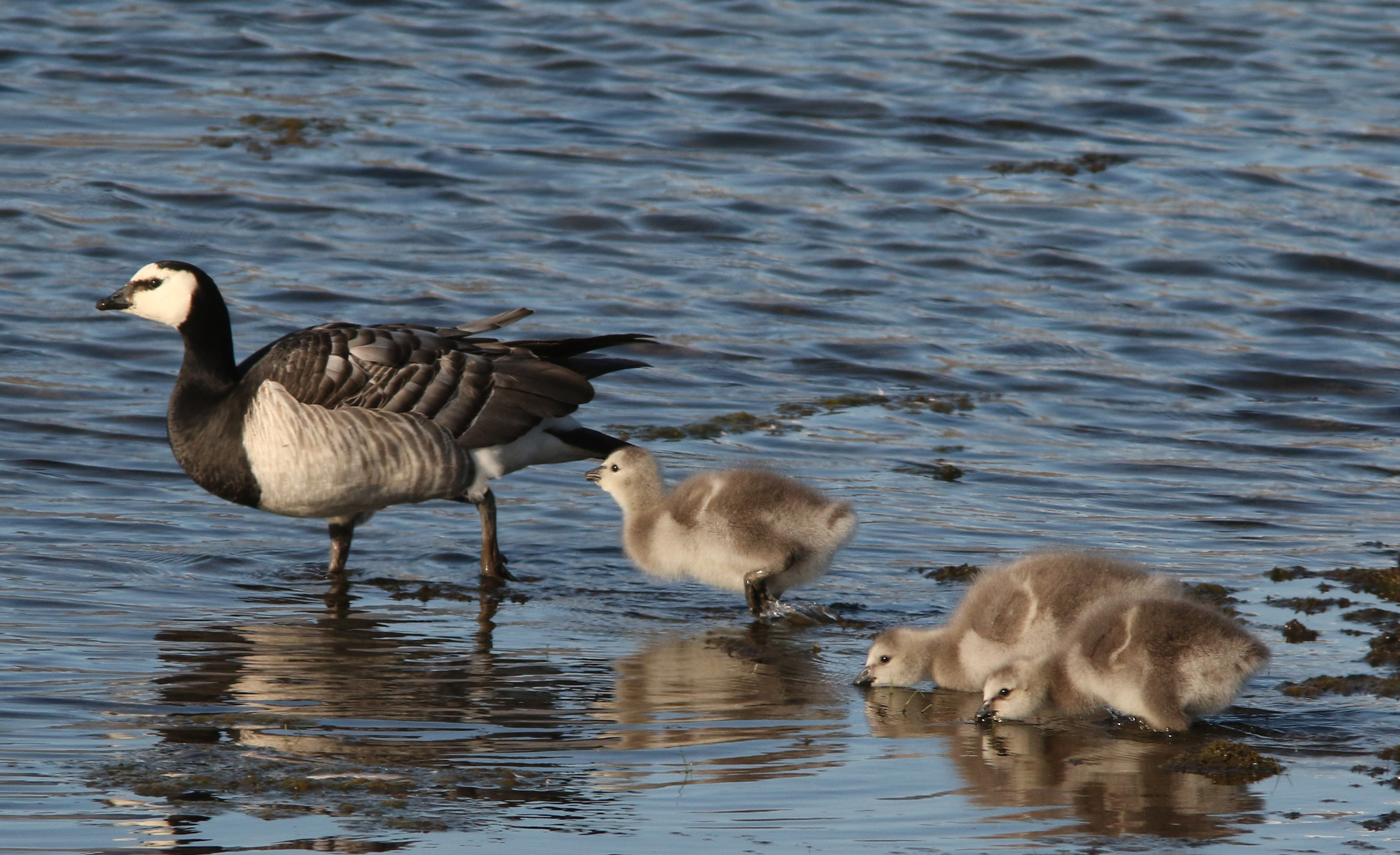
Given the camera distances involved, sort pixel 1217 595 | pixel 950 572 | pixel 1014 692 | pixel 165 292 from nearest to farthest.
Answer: pixel 1014 692 → pixel 1217 595 → pixel 950 572 → pixel 165 292

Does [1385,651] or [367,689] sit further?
[1385,651]

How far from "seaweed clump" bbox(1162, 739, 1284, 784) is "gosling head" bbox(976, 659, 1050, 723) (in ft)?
1.95

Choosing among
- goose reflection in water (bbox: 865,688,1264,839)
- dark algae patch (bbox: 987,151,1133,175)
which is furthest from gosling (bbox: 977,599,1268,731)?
dark algae patch (bbox: 987,151,1133,175)

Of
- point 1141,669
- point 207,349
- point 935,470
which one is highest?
point 207,349

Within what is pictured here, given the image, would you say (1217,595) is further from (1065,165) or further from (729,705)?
(1065,165)

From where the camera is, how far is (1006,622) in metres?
6.87

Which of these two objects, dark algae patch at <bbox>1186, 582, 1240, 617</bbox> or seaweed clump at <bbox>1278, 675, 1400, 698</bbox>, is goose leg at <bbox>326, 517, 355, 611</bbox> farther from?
seaweed clump at <bbox>1278, 675, 1400, 698</bbox>

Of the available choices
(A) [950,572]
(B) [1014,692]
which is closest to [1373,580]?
(A) [950,572]

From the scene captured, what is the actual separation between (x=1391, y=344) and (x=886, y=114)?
24.4 feet

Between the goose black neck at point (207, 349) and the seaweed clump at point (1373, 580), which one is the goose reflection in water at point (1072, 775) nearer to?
the seaweed clump at point (1373, 580)

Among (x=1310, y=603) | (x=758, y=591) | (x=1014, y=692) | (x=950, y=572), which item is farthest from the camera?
(x=950, y=572)

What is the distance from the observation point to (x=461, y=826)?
16.9ft

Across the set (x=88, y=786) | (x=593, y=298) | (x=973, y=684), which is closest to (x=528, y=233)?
(x=593, y=298)

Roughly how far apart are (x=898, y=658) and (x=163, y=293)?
420cm
